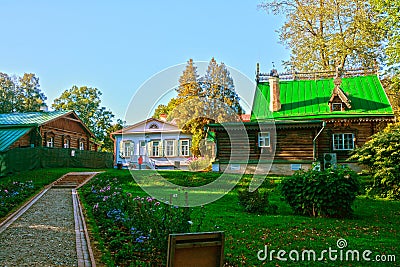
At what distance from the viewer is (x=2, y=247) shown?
7902 mm

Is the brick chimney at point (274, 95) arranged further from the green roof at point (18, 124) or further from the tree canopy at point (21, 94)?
the tree canopy at point (21, 94)

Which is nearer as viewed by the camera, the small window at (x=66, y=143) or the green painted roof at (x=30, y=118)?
the green painted roof at (x=30, y=118)

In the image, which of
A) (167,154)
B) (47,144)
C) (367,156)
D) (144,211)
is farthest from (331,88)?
(144,211)

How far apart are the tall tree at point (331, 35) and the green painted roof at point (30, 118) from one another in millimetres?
19130

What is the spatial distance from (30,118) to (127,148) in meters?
9.21

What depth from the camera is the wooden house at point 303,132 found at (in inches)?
981

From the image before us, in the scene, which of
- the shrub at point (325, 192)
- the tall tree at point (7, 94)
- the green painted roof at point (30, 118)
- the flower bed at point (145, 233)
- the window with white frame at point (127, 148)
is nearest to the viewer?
the flower bed at point (145, 233)

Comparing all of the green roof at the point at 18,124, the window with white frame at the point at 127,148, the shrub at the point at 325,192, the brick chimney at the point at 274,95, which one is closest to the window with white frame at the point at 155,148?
the window with white frame at the point at 127,148

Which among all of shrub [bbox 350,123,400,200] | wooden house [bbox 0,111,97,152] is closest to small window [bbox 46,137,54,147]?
wooden house [bbox 0,111,97,152]

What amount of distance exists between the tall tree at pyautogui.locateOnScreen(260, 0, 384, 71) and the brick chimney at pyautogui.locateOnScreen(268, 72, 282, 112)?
5.75m

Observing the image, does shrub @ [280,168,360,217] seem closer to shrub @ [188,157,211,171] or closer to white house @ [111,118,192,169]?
shrub @ [188,157,211,171]

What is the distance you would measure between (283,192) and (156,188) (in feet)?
24.6

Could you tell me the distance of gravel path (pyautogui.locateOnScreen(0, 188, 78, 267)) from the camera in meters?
7.01

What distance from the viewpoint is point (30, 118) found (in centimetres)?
3141
